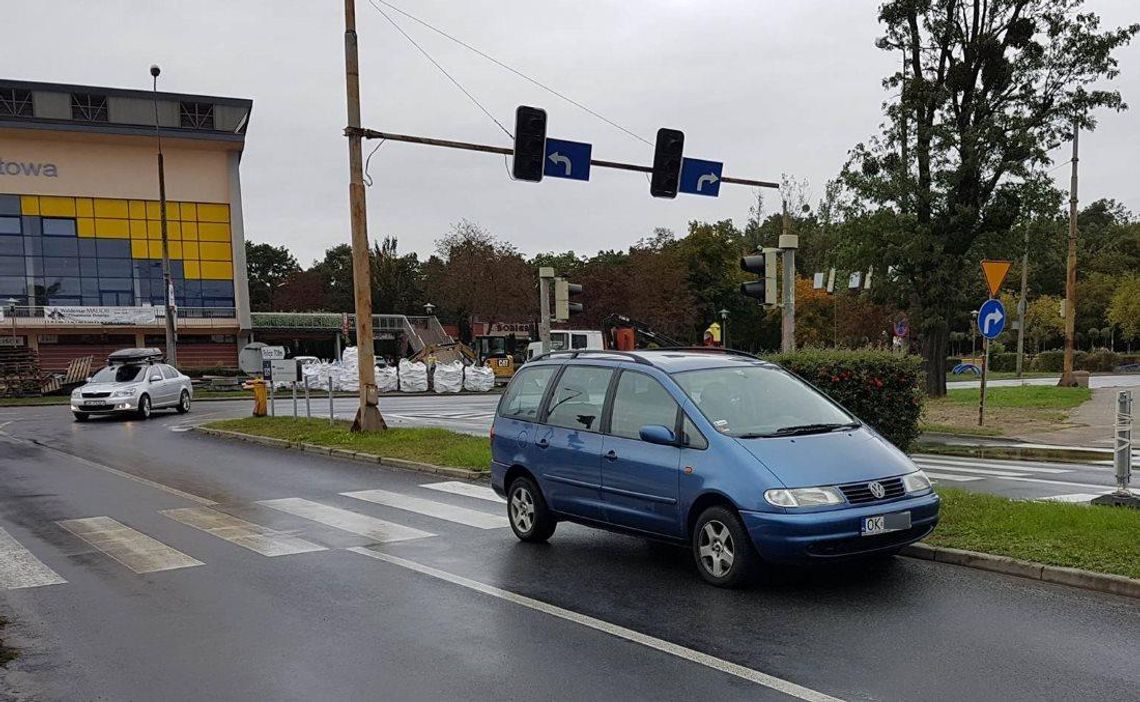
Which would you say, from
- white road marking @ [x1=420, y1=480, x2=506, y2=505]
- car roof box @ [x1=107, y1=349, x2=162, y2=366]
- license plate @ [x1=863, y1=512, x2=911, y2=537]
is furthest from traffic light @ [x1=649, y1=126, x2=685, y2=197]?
car roof box @ [x1=107, y1=349, x2=162, y2=366]

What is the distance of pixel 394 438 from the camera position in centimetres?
1625

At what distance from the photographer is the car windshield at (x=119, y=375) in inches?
1001

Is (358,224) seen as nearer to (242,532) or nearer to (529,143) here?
(529,143)

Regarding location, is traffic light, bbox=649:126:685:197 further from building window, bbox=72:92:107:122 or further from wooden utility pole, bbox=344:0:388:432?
building window, bbox=72:92:107:122

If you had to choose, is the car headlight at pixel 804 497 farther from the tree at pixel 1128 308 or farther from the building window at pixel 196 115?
the tree at pixel 1128 308

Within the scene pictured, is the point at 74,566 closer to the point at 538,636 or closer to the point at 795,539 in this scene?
the point at 538,636

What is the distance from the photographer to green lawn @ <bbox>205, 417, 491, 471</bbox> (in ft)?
45.3

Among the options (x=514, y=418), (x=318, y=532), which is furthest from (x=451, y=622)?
(x=318, y=532)

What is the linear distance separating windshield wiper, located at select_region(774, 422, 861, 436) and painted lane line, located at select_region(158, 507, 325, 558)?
169 inches

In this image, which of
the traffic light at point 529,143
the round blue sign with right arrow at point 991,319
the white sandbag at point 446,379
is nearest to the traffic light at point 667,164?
the traffic light at point 529,143

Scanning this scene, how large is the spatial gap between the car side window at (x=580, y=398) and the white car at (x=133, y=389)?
2002 cm

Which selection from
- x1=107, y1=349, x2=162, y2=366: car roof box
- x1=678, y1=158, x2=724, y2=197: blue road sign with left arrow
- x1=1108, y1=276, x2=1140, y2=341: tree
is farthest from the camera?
x1=1108, y1=276, x2=1140, y2=341: tree

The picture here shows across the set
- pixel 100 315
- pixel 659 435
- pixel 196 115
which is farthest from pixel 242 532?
pixel 196 115

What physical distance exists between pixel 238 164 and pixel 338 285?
109 ft
